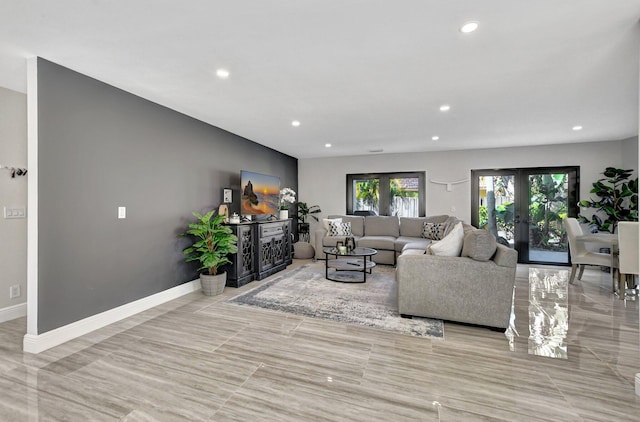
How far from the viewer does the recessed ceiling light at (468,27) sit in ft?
6.44

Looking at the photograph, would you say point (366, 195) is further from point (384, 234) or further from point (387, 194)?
point (384, 234)

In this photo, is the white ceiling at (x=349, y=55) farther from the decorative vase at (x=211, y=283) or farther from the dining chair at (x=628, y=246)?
the decorative vase at (x=211, y=283)

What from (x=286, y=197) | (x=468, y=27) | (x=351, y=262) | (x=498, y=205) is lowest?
(x=351, y=262)

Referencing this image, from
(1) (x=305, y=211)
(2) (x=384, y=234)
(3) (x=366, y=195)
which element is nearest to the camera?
(2) (x=384, y=234)

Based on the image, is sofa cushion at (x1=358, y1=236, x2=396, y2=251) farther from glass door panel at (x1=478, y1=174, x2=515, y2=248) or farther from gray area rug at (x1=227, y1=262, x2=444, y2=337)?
glass door panel at (x1=478, y1=174, x2=515, y2=248)

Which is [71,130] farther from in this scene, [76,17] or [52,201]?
[76,17]

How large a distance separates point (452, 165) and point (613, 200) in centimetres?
276

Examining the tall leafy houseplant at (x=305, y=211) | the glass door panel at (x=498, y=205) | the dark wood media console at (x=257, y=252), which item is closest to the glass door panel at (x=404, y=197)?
the glass door panel at (x=498, y=205)

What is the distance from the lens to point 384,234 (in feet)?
20.9

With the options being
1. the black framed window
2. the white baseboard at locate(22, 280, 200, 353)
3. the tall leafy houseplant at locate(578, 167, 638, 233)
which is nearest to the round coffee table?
the black framed window

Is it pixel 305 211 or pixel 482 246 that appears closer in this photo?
pixel 482 246

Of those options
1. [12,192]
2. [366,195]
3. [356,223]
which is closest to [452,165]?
[366,195]

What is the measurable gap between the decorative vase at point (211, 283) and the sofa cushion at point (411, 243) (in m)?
3.20

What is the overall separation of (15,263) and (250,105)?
3081 mm
